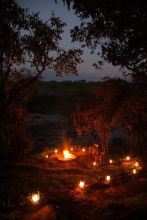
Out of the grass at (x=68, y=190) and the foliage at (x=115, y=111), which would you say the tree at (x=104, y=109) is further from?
the grass at (x=68, y=190)

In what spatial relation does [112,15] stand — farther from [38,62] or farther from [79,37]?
[38,62]

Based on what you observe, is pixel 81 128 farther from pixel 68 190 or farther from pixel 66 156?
pixel 68 190

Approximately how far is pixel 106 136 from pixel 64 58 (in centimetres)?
885

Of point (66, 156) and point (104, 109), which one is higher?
point (104, 109)

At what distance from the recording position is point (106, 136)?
74.4 ft

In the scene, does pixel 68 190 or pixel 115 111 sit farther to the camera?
pixel 115 111

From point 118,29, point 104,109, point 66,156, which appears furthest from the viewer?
point 66,156

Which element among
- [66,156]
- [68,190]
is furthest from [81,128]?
[68,190]

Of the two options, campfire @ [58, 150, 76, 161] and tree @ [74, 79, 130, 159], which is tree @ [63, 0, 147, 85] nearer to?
tree @ [74, 79, 130, 159]

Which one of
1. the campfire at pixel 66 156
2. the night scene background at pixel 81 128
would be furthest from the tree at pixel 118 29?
the campfire at pixel 66 156

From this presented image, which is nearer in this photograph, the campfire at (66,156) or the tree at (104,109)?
the tree at (104,109)

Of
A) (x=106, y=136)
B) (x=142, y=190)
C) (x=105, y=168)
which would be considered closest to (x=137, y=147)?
(x=106, y=136)

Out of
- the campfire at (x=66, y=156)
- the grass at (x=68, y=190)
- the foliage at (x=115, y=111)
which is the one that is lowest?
the grass at (x=68, y=190)

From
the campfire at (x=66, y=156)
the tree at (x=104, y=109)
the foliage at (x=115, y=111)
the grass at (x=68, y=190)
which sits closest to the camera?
the grass at (x=68, y=190)
